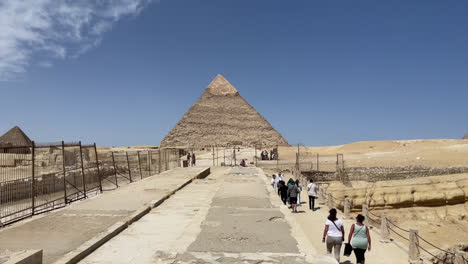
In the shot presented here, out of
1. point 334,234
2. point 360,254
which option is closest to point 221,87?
point 334,234

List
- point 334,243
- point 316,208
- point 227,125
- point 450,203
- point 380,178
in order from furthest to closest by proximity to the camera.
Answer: point 227,125 → point 380,178 → point 450,203 → point 316,208 → point 334,243

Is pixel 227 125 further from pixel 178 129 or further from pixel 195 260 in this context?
pixel 195 260

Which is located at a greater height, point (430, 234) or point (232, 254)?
point (232, 254)

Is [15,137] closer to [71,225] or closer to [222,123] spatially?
[71,225]

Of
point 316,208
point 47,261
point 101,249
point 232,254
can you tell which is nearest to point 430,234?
point 316,208

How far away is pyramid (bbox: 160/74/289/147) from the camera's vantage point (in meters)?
137

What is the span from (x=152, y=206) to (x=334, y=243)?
569 cm

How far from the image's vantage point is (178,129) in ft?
456

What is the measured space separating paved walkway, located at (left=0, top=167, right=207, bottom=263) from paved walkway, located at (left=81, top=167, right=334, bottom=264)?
520 millimetres

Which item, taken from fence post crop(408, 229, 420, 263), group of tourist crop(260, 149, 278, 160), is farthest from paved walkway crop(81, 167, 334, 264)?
group of tourist crop(260, 149, 278, 160)

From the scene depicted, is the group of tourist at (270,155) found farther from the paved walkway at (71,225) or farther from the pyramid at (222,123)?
the pyramid at (222,123)

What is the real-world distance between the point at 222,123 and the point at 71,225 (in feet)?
465

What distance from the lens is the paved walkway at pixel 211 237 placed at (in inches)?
228

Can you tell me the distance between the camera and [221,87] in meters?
165
